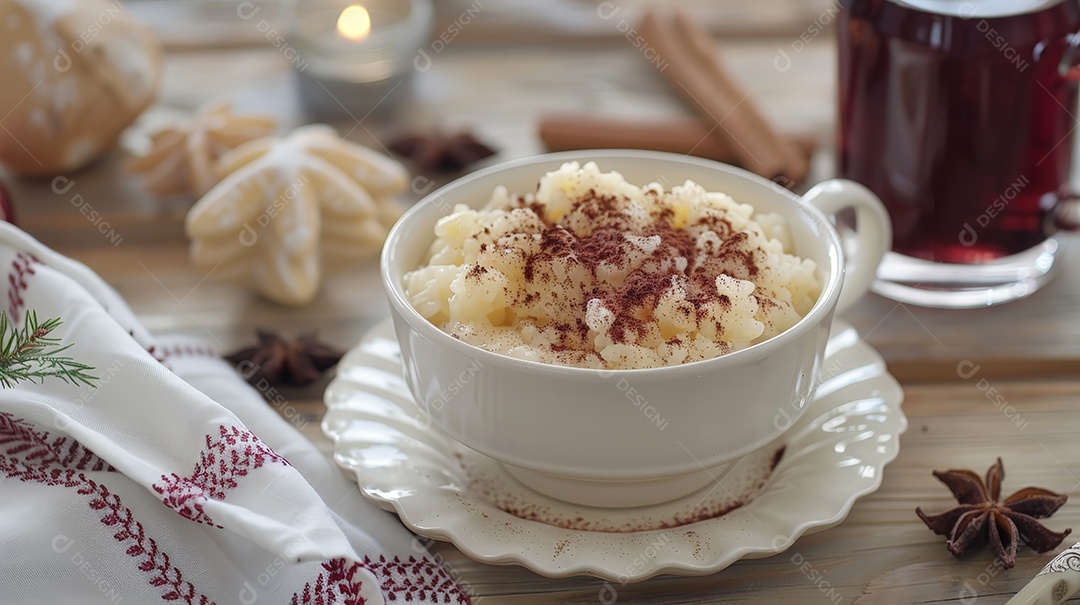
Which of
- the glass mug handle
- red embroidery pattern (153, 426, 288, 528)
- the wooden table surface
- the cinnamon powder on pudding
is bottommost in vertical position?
the wooden table surface

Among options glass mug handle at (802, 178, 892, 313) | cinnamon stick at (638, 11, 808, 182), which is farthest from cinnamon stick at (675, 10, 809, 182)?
glass mug handle at (802, 178, 892, 313)

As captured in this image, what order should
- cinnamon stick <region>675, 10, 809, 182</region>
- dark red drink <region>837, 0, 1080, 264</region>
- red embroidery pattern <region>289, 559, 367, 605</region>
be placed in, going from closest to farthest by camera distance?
red embroidery pattern <region>289, 559, 367, 605</region>, dark red drink <region>837, 0, 1080, 264</region>, cinnamon stick <region>675, 10, 809, 182</region>

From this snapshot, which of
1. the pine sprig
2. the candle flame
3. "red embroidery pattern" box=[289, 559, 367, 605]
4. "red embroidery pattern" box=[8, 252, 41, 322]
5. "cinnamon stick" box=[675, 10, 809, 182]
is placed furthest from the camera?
the candle flame

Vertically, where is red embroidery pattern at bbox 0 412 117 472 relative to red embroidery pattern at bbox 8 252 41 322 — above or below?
below

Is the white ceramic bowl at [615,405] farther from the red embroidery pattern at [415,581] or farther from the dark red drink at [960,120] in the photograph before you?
the dark red drink at [960,120]

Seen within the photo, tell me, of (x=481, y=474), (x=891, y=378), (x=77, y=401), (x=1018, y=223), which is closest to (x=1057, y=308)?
(x=1018, y=223)

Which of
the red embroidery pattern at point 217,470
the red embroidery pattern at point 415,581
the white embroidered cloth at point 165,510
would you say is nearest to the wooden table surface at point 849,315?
the red embroidery pattern at point 415,581

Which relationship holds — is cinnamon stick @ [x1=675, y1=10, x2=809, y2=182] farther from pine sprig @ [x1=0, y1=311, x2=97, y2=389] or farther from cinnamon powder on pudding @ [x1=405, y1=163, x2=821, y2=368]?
pine sprig @ [x1=0, y1=311, x2=97, y2=389]

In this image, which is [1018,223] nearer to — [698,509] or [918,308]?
[918,308]
